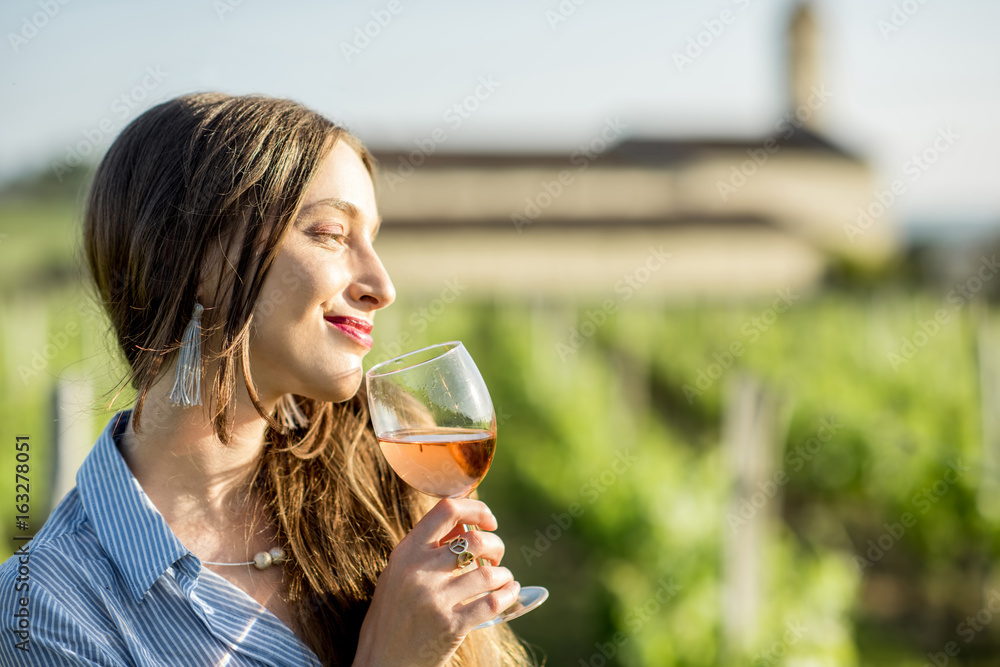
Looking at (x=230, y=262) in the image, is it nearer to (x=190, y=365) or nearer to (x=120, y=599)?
(x=190, y=365)

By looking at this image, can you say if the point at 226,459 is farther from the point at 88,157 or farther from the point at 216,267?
the point at 88,157

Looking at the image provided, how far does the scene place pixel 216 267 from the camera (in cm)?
150

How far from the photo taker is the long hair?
1467mm

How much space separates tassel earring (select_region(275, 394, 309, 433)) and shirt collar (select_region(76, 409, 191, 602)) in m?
0.32

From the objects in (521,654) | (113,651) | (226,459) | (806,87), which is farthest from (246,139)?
(806,87)
